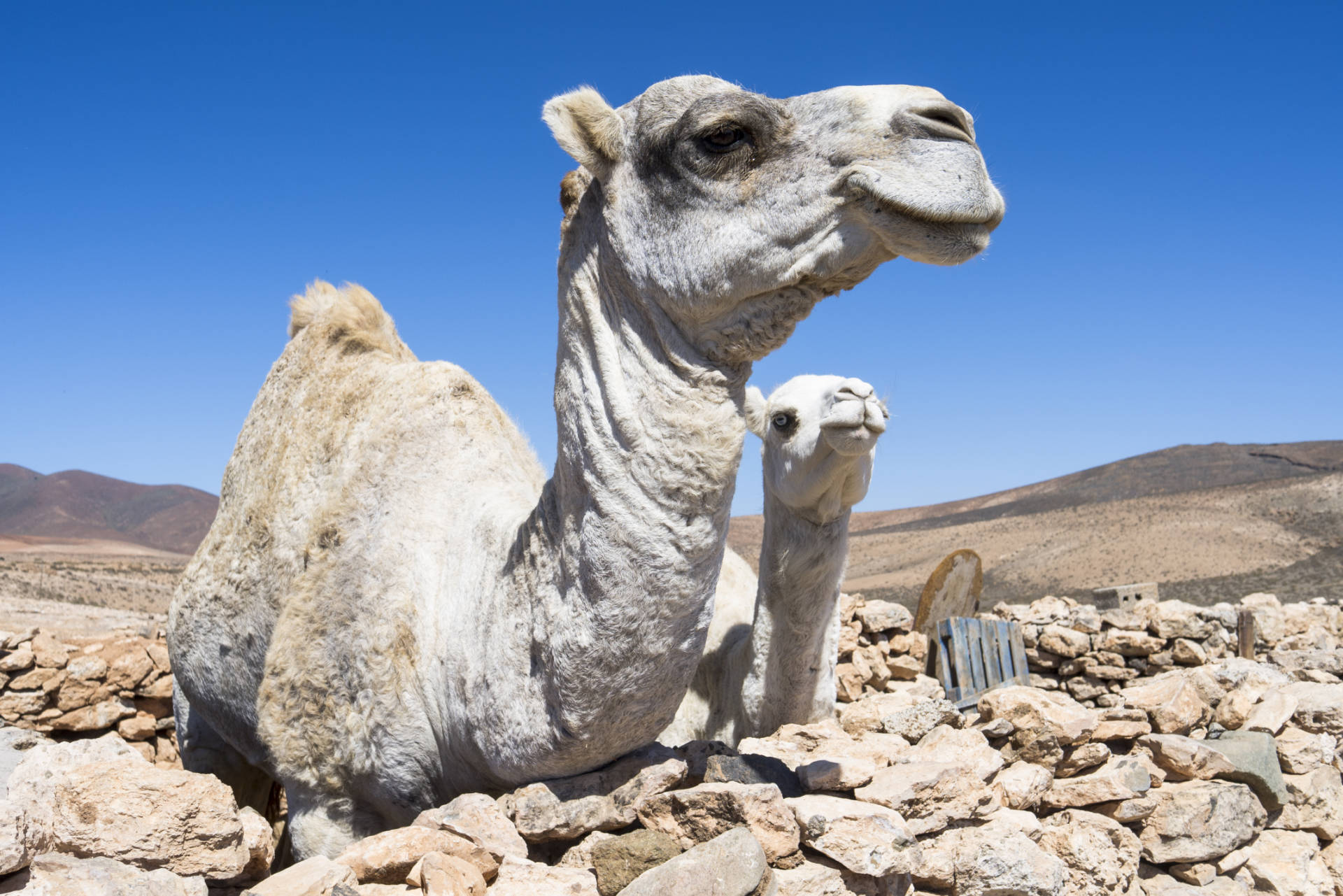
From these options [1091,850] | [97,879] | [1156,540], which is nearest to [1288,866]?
[1091,850]

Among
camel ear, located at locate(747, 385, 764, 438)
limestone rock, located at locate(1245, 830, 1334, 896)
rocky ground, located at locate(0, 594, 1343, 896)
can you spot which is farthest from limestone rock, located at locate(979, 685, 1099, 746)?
camel ear, located at locate(747, 385, 764, 438)

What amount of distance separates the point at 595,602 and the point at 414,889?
2.58 ft

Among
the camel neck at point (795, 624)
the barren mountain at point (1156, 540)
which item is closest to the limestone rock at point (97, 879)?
the camel neck at point (795, 624)

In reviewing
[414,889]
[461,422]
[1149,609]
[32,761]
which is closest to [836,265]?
[414,889]

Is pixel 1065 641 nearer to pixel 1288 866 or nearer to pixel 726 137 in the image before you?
pixel 1288 866

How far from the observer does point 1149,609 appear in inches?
303

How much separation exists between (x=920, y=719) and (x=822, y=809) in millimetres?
1746

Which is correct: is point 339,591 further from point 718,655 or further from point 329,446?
point 718,655

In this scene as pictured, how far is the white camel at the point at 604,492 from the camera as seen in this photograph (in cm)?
241

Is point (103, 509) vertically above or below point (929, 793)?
above

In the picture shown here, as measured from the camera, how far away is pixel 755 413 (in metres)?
4.09

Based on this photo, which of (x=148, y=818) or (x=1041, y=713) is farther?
(x=1041, y=713)

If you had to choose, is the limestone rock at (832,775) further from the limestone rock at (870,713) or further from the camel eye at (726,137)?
the camel eye at (726,137)

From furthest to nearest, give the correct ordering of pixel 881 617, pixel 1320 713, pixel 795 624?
pixel 881 617 < pixel 1320 713 < pixel 795 624
